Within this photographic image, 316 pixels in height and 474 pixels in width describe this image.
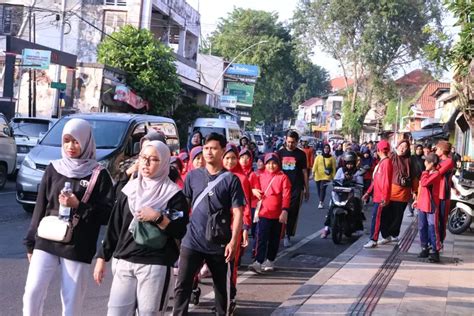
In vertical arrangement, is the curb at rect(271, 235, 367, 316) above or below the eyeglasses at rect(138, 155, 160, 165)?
below

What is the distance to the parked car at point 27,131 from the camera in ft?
55.4

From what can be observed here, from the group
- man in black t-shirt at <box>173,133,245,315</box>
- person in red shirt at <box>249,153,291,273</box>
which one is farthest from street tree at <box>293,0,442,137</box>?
man in black t-shirt at <box>173,133,245,315</box>

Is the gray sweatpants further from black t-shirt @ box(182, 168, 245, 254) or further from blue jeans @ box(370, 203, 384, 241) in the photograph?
blue jeans @ box(370, 203, 384, 241)

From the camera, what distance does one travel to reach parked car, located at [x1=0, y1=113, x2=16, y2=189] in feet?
48.1

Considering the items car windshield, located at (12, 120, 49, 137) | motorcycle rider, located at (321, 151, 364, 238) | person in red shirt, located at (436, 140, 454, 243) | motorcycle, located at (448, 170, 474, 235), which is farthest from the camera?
car windshield, located at (12, 120, 49, 137)

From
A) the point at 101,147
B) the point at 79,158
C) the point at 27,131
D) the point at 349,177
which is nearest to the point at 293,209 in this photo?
the point at 349,177

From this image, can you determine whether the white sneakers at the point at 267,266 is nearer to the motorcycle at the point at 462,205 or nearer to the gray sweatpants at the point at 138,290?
the gray sweatpants at the point at 138,290

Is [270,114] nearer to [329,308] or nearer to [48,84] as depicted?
[48,84]

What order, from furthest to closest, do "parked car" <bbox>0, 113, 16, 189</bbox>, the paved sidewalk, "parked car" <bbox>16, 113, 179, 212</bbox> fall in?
"parked car" <bbox>0, 113, 16, 189</bbox> < "parked car" <bbox>16, 113, 179, 212</bbox> < the paved sidewalk

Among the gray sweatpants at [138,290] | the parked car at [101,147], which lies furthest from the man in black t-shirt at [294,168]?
the gray sweatpants at [138,290]

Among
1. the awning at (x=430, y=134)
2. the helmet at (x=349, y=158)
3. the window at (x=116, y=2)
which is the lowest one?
the helmet at (x=349, y=158)

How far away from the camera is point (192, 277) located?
17.4ft

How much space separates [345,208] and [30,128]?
961 cm

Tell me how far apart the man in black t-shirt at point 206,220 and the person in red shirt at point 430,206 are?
5211 millimetres
